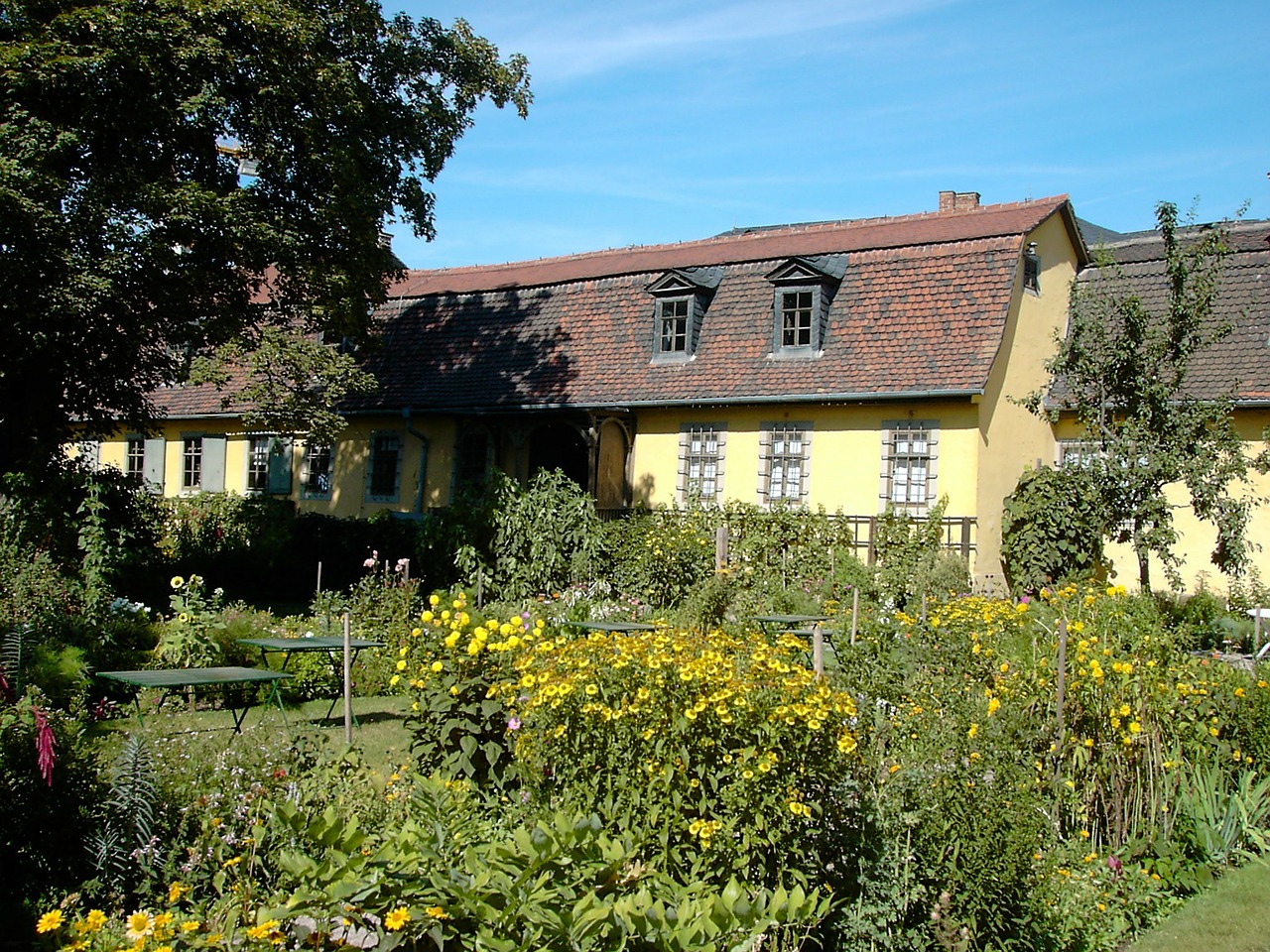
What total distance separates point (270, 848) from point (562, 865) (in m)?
1.27

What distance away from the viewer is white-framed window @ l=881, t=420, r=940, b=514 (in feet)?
56.9

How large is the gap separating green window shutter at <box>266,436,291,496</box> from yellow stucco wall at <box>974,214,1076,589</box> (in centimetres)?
1448

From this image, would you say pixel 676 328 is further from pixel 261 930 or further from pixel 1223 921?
pixel 261 930

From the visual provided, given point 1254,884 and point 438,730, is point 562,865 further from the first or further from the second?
point 1254,884

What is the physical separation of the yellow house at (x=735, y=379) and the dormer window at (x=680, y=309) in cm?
4

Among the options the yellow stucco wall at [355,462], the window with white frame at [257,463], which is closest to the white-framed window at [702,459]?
the yellow stucco wall at [355,462]

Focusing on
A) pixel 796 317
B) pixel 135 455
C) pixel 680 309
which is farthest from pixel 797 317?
pixel 135 455

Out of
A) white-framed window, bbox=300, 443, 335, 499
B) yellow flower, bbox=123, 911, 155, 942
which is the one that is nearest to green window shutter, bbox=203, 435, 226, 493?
white-framed window, bbox=300, 443, 335, 499

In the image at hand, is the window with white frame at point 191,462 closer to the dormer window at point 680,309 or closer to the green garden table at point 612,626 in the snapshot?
the dormer window at point 680,309

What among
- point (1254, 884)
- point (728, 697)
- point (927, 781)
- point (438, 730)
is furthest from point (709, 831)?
point (1254, 884)

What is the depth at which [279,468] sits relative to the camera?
950 inches

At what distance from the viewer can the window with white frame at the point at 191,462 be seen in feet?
84.3

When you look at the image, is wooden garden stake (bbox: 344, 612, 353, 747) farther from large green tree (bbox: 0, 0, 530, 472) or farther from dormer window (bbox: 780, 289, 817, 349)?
dormer window (bbox: 780, 289, 817, 349)

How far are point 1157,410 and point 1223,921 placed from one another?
9.12m
